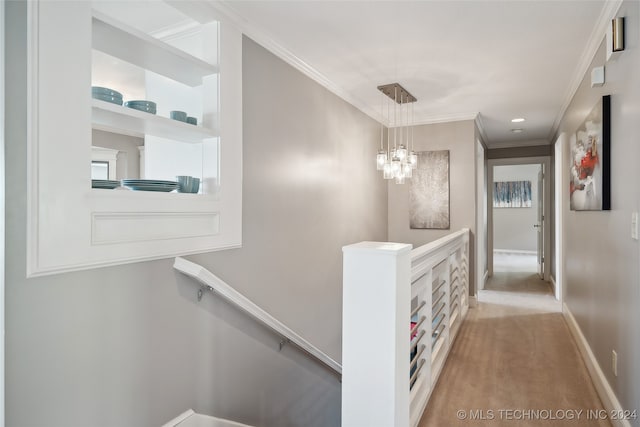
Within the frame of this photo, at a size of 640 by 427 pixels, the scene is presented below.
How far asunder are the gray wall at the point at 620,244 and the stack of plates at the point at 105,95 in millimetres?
2361

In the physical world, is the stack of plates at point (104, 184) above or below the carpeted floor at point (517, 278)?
above

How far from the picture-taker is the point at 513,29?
241 cm

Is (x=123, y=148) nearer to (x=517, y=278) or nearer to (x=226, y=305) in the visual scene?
(x=226, y=305)

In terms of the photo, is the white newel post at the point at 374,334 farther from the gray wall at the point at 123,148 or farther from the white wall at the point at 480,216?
the white wall at the point at 480,216

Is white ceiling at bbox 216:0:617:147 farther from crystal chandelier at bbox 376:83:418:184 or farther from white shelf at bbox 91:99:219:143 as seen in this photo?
white shelf at bbox 91:99:219:143

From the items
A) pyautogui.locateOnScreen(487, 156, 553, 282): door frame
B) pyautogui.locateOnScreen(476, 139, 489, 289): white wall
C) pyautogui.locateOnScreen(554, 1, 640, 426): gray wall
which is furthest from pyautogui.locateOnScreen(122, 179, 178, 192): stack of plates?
pyautogui.locateOnScreen(487, 156, 553, 282): door frame

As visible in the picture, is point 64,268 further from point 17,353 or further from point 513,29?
point 513,29

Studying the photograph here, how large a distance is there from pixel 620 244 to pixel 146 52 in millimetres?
2655

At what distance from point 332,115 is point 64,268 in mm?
2641

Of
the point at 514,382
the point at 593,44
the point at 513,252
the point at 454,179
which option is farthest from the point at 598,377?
the point at 513,252

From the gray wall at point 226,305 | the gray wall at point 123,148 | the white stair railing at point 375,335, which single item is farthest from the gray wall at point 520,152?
the white stair railing at point 375,335

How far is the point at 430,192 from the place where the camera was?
189 inches

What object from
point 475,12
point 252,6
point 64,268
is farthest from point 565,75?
point 64,268

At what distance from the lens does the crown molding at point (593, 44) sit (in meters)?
2.09
